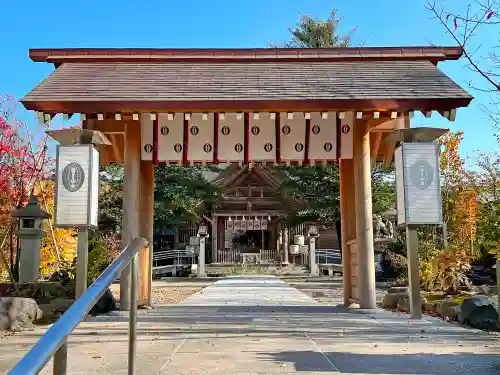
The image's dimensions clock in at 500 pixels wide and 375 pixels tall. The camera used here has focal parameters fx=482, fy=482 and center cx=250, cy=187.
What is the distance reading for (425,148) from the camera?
22.7 ft

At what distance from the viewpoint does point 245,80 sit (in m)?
7.71

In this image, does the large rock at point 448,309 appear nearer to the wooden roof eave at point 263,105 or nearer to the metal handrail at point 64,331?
the wooden roof eave at point 263,105

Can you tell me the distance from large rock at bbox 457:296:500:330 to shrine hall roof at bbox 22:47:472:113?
2752 mm

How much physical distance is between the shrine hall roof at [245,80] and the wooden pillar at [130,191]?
88 centimetres

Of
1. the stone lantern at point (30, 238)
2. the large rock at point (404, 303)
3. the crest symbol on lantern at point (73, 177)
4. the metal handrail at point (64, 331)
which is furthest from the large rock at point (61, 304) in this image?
the large rock at point (404, 303)

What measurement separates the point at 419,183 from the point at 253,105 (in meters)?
2.63

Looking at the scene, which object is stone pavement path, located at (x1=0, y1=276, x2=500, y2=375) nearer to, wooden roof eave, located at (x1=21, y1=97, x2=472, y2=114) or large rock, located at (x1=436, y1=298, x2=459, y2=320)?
large rock, located at (x1=436, y1=298, x2=459, y2=320)

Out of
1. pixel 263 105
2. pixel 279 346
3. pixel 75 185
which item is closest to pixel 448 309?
pixel 279 346

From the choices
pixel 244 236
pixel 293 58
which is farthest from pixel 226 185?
pixel 293 58

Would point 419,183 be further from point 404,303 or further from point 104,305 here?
point 104,305

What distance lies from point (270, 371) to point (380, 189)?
59.7 ft

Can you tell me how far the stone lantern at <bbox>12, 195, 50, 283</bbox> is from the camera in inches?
446

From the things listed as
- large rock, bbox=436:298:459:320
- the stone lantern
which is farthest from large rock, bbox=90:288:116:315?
large rock, bbox=436:298:459:320

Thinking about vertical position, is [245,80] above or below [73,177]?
above
